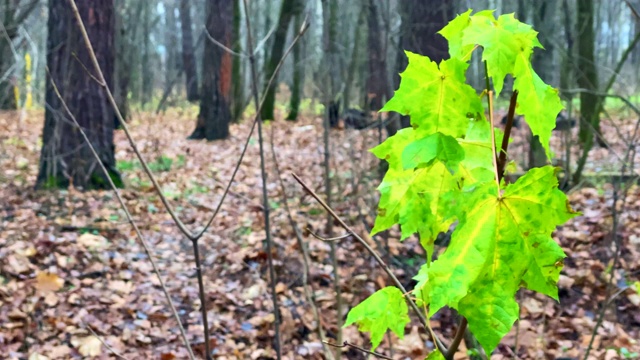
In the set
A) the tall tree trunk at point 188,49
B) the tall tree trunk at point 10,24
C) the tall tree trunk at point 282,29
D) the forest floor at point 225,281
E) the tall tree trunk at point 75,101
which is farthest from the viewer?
the tall tree trunk at point 188,49

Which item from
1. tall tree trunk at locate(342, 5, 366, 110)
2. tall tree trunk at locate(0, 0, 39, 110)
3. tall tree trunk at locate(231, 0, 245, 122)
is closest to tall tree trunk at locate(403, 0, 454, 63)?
tall tree trunk at locate(342, 5, 366, 110)

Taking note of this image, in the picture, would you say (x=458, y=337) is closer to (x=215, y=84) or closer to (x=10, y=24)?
(x=10, y=24)

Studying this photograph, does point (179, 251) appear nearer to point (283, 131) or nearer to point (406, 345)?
point (406, 345)

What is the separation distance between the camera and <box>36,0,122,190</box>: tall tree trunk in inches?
214

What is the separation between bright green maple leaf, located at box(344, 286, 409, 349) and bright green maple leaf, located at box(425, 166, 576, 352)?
288 millimetres

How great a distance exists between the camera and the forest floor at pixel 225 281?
134 inches

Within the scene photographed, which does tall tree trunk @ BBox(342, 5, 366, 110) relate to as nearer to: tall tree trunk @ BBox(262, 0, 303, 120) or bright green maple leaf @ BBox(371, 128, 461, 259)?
tall tree trunk @ BBox(262, 0, 303, 120)

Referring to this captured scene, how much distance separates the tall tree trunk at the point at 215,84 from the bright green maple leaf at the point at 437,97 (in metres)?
9.67

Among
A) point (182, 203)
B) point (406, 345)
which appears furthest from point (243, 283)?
point (182, 203)

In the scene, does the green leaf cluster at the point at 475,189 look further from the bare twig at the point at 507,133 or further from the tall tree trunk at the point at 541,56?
the tall tree trunk at the point at 541,56

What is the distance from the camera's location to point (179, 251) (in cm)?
474

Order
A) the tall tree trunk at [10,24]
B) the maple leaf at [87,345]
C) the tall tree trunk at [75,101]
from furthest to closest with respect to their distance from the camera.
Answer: the tall tree trunk at [10,24]
the tall tree trunk at [75,101]
the maple leaf at [87,345]

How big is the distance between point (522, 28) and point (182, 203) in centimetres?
549

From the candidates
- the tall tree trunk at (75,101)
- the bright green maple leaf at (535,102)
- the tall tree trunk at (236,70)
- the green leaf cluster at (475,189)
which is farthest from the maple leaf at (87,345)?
the tall tree trunk at (236,70)
